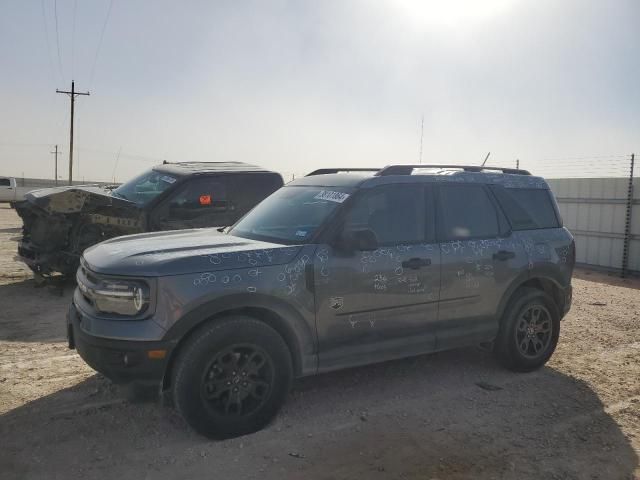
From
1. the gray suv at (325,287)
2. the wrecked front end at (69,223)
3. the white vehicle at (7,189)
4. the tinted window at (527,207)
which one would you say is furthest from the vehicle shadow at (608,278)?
the white vehicle at (7,189)

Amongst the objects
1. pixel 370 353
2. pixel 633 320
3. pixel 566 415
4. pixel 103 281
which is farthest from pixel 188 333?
pixel 633 320

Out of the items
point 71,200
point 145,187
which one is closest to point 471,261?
point 145,187

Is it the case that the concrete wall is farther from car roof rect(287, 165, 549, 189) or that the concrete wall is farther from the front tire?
the front tire

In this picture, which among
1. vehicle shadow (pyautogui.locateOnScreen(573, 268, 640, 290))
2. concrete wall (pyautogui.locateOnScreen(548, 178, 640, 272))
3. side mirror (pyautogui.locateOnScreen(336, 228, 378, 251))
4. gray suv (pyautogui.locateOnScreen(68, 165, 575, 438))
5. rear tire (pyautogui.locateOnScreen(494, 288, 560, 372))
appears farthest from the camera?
concrete wall (pyautogui.locateOnScreen(548, 178, 640, 272))

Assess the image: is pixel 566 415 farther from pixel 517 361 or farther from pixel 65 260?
pixel 65 260

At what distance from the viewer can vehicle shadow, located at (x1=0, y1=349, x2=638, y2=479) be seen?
3.32m

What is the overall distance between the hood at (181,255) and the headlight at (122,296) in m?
0.07

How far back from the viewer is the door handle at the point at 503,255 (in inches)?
191

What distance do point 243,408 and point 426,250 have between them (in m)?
1.95

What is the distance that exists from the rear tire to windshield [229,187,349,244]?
6.87ft

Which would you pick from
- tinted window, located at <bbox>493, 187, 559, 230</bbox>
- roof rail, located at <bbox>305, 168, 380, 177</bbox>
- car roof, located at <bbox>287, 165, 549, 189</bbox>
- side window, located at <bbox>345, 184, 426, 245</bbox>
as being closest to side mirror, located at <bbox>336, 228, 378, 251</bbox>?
side window, located at <bbox>345, 184, 426, 245</bbox>

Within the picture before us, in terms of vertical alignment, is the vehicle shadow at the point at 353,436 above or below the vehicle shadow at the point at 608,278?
below

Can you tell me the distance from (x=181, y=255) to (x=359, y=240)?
1.27 metres

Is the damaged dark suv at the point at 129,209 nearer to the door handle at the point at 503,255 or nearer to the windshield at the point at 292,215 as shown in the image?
the windshield at the point at 292,215
